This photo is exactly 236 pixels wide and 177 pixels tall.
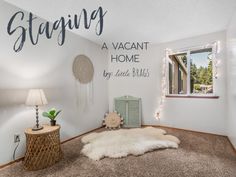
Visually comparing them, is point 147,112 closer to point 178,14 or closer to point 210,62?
point 210,62

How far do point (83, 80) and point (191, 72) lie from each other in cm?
245

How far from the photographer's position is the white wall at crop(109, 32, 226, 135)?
117 inches

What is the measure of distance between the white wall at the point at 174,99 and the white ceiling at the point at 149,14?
54cm

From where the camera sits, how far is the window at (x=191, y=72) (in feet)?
10.5

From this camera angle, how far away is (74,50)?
3000mm

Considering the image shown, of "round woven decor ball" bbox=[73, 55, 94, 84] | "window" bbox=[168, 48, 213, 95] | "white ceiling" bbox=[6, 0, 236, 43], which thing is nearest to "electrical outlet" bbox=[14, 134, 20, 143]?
"round woven decor ball" bbox=[73, 55, 94, 84]

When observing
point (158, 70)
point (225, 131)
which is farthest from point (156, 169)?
point (158, 70)

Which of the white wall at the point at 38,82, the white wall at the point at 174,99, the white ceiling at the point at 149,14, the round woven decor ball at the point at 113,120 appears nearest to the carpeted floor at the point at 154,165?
the white wall at the point at 38,82

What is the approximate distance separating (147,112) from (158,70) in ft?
3.62

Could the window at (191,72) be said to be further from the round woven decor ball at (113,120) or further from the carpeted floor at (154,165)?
the round woven decor ball at (113,120)

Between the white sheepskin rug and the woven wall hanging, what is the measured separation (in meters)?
0.74

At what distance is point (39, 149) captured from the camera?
1.90 meters

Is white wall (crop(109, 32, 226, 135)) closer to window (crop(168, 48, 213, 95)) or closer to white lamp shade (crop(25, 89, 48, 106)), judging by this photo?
window (crop(168, 48, 213, 95))

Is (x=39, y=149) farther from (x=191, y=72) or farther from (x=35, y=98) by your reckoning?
Answer: (x=191, y=72)
